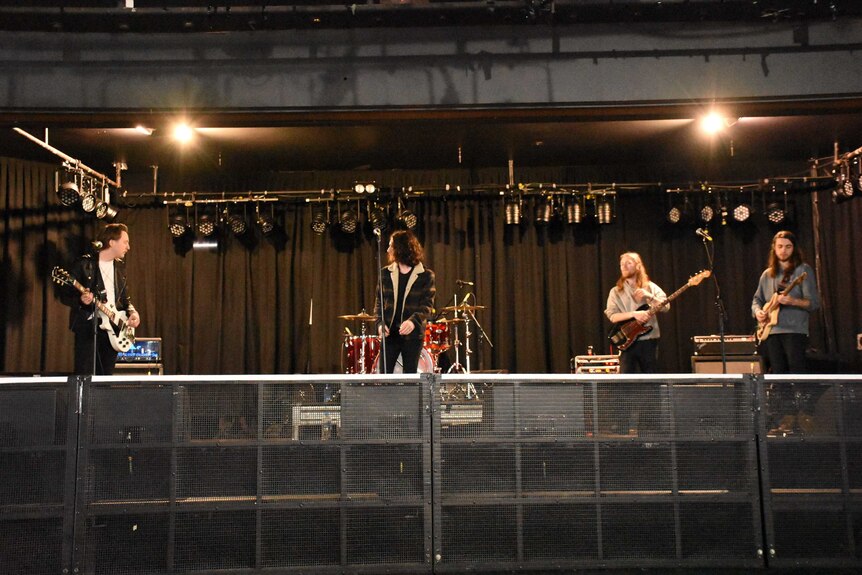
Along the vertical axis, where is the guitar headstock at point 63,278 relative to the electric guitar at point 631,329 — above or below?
above

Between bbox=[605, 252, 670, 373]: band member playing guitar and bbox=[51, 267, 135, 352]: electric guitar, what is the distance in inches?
156

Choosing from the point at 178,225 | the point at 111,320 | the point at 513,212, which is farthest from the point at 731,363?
the point at 178,225

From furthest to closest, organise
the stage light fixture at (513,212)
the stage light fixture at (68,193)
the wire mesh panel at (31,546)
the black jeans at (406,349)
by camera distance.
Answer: the stage light fixture at (513,212), the stage light fixture at (68,193), the black jeans at (406,349), the wire mesh panel at (31,546)

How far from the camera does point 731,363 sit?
8.55m

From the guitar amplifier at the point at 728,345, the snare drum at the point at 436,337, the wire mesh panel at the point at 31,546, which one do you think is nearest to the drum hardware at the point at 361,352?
the snare drum at the point at 436,337

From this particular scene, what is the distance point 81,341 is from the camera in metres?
5.81

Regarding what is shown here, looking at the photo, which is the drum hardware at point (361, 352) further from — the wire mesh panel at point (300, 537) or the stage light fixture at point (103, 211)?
the wire mesh panel at point (300, 537)

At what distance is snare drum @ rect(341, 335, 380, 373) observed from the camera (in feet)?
25.6

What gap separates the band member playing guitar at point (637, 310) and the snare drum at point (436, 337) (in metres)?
1.84

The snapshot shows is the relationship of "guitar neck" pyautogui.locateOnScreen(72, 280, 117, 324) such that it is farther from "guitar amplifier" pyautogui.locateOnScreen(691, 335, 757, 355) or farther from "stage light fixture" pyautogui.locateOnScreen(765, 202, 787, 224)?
"stage light fixture" pyautogui.locateOnScreen(765, 202, 787, 224)

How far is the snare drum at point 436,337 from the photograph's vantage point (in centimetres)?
788

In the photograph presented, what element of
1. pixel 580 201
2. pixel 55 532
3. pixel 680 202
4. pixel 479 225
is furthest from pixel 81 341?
pixel 680 202

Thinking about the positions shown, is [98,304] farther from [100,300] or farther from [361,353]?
[361,353]

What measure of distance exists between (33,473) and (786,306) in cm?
512
